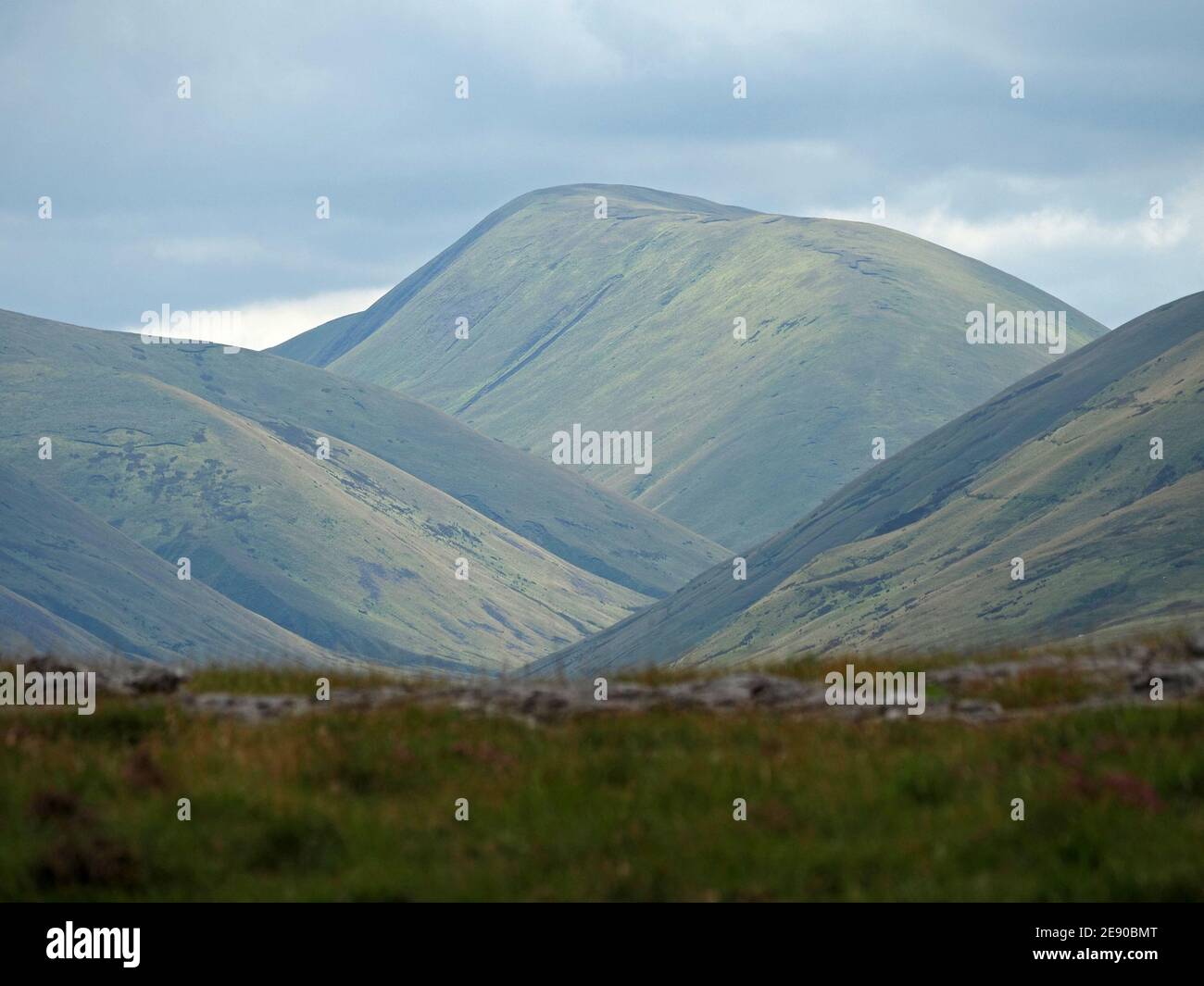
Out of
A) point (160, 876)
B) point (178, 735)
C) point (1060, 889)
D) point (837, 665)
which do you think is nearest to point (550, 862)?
point (160, 876)

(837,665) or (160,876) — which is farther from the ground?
(837,665)

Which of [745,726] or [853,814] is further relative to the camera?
[745,726]

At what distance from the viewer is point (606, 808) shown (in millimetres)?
14352

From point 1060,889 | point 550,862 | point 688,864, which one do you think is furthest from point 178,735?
point 1060,889

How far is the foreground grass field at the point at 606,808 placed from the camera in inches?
510

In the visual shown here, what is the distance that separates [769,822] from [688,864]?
3.87 feet

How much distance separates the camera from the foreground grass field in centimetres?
1295

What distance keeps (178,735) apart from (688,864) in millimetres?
6626

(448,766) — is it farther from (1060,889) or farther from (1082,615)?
(1082,615)

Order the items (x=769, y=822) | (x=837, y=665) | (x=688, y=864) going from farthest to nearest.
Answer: (x=837, y=665)
(x=769, y=822)
(x=688, y=864)
